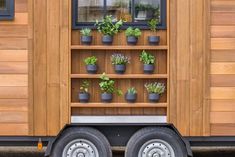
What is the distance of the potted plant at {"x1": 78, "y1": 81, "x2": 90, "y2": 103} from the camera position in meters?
7.45

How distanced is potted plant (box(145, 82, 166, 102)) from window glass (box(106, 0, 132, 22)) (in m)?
0.84

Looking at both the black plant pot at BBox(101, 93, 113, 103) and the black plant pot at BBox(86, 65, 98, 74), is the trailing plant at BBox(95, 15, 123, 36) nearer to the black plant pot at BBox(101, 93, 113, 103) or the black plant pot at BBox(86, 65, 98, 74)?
the black plant pot at BBox(86, 65, 98, 74)

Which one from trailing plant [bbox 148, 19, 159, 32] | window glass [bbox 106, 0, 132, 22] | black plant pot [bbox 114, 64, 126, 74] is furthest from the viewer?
window glass [bbox 106, 0, 132, 22]

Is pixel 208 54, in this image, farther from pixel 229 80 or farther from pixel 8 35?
pixel 8 35

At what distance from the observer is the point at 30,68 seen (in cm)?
745

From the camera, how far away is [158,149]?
24.5 ft

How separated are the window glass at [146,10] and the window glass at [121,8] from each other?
83mm

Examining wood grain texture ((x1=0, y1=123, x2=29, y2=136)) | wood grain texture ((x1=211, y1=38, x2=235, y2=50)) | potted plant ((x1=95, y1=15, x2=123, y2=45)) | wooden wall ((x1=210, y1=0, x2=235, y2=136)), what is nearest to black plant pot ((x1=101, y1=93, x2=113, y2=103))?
potted plant ((x1=95, y1=15, x2=123, y2=45))

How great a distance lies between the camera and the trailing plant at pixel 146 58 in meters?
7.44

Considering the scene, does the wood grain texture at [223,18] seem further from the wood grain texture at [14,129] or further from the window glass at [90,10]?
the wood grain texture at [14,129]

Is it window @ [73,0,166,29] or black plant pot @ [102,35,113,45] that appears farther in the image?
window @ [73,0,166,29]

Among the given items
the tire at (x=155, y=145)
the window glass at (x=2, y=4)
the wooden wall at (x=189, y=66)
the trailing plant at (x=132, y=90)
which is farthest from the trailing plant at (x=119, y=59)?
the window glass at (x=2, y=4)

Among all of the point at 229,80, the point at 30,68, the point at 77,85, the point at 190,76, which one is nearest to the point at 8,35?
the point at 30,68

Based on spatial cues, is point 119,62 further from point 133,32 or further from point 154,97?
point 154,97
